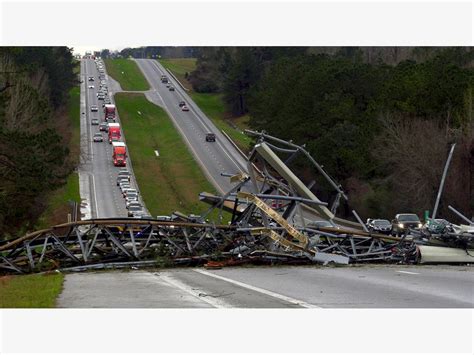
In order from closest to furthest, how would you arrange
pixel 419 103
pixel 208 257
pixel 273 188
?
pixel 208 257
pixel 273 188
pixel 419 103

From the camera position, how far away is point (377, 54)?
5650 inches

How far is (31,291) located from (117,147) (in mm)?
89925

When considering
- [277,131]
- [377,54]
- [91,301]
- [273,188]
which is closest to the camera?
[91,301]

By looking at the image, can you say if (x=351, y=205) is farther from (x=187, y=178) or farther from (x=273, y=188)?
(x=273, y=188)

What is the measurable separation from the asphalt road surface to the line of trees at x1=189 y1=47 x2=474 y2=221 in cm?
4186

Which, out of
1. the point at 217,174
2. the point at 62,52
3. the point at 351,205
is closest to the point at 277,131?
the point at 217,174

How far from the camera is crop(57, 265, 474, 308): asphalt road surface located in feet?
55.1

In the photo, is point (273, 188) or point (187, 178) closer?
point (273, 188)

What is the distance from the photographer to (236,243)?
28.8 meters

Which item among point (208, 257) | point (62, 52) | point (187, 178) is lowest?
point (187, 178)

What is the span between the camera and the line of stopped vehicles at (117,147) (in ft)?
251

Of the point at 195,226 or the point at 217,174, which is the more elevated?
the point at 195,226

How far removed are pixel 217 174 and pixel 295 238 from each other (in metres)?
73.7

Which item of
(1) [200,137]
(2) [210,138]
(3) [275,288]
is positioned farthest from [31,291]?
(1) [200,137]
